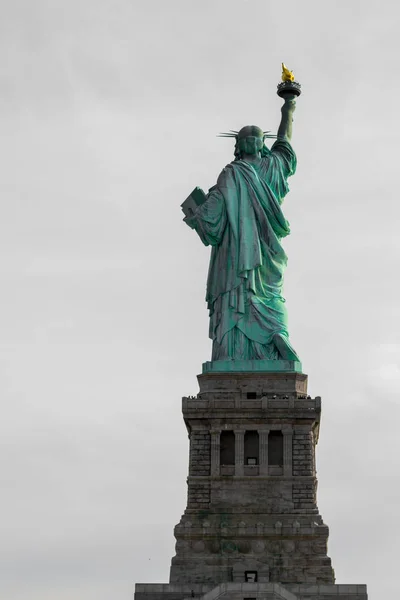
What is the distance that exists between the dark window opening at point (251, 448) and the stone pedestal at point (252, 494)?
0.12 feet

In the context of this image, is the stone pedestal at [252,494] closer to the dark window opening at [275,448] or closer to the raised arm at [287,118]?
the dark window opening at [275,448]

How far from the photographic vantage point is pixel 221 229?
80.8m

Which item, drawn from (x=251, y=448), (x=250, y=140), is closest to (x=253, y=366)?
(x=251, y=448)

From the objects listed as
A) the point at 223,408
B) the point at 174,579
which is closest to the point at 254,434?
the point at 223,408

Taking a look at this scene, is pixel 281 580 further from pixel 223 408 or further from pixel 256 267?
pixel 256 267

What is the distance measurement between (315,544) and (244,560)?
103 inches

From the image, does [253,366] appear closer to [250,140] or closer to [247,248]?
[247,248]

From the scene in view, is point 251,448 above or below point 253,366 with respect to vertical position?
below

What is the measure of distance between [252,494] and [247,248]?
9.69 metres

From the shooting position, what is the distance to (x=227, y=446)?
7775 centimetres

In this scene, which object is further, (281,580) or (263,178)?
(263,178)

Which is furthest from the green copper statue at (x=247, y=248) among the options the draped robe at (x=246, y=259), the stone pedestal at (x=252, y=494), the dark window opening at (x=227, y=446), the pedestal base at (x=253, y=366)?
the dark window opening at (x=227, y=446)

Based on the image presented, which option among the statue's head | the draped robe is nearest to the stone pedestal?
the draped robe

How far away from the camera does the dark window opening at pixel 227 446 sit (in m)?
77.5
